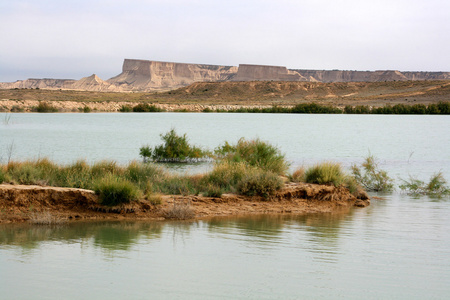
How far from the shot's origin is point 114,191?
10.4 meters

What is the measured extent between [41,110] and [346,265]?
66210 millimetres

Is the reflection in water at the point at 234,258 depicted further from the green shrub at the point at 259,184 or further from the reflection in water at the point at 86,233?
the green shrub at the point at 259,184

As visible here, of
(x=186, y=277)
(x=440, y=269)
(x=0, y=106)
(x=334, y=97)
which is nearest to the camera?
(x=186, y=277)

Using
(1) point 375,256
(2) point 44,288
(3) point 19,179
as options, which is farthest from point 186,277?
(3) point 19,179

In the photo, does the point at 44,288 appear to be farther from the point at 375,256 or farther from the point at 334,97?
the point at 334,97

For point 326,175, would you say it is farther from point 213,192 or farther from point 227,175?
point 213,192

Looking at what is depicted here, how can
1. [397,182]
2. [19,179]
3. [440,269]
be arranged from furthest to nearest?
[397,182] → [19,179] → [440,269]

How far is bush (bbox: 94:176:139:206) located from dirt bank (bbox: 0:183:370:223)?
13 cm

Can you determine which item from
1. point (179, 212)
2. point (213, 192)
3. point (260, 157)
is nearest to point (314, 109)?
point (260, 157)

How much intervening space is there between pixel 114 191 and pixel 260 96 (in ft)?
327

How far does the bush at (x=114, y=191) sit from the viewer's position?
412 inches

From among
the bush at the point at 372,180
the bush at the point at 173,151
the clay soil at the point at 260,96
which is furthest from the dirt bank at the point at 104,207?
the clay soil at the point at 260,96

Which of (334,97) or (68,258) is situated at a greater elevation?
(334,97)

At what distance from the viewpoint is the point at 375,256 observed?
26.2 feet
